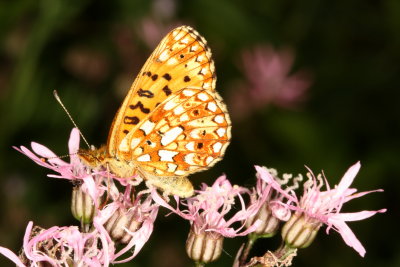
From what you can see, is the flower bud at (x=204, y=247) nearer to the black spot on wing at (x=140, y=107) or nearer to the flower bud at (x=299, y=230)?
the flower bud at (x=299, y=230)

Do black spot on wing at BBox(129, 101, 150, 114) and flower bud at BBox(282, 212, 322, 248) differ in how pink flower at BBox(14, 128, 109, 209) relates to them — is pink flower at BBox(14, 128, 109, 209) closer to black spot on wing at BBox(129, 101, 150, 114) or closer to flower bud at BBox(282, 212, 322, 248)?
black spot on wing at BBox(129, 101, 150, 114)

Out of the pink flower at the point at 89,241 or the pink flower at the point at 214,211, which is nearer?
the pink flower at the point at 89,241

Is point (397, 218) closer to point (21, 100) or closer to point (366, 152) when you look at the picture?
point (366, 152)

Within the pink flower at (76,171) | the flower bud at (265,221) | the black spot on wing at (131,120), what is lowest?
the flower bud at (265,221)

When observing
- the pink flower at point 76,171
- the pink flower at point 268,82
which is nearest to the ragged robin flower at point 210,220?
the pink flower at point 76,171

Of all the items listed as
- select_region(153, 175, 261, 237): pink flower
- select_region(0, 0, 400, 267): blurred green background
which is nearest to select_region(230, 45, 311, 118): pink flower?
select_region(0, 0, 400, 267): blurred green background

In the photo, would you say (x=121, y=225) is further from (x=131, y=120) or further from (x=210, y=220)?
(x=131, y=120)

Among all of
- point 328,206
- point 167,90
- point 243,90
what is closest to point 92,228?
point 167,90
